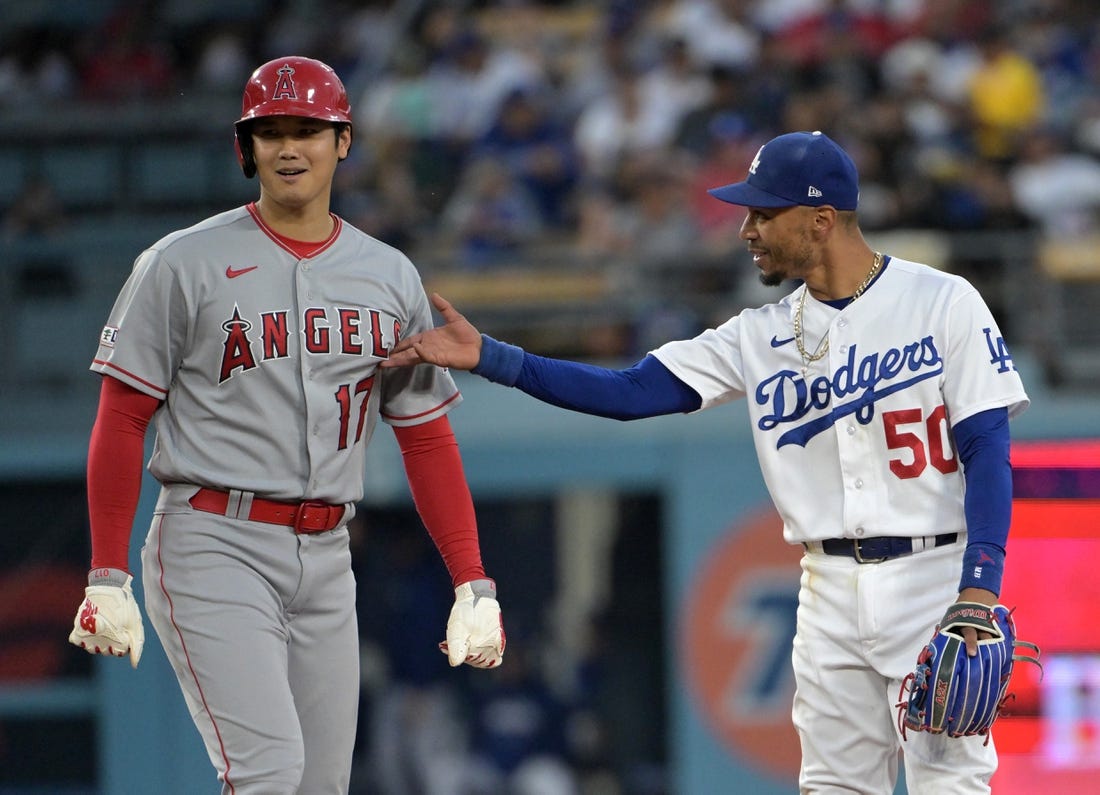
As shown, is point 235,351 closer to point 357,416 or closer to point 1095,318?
point 357,416

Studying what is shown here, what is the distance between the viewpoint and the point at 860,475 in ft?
12.5

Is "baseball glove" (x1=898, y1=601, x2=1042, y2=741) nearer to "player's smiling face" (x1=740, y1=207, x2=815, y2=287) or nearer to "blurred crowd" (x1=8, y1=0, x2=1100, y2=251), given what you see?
"player's smiling face" (x1=740, y1=207, x2=815, y2=287)

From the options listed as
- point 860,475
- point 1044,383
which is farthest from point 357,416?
point 1044,383

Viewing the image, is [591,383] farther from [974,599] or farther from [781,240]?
[974,599]

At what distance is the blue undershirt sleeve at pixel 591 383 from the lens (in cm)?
403

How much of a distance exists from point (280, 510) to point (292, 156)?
2.53 ft

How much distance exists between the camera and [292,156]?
368cm

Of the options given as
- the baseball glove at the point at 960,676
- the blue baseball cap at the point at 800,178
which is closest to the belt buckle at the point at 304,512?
the blue baseball cap at the point at 800,178

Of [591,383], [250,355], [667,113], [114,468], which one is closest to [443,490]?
[591,383]

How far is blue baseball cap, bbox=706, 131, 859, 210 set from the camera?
12.7 feet

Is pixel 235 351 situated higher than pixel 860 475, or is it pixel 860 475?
pixel 235 351

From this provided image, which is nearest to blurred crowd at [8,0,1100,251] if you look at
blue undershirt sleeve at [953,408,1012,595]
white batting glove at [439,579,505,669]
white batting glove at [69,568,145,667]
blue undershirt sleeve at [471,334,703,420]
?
blue undershirt sleeve at [471,334,703,420]

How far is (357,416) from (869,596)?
1.21 metres

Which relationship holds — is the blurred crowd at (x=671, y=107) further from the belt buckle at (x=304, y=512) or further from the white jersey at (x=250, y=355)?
the belt buckle at (x=304, y=512)
